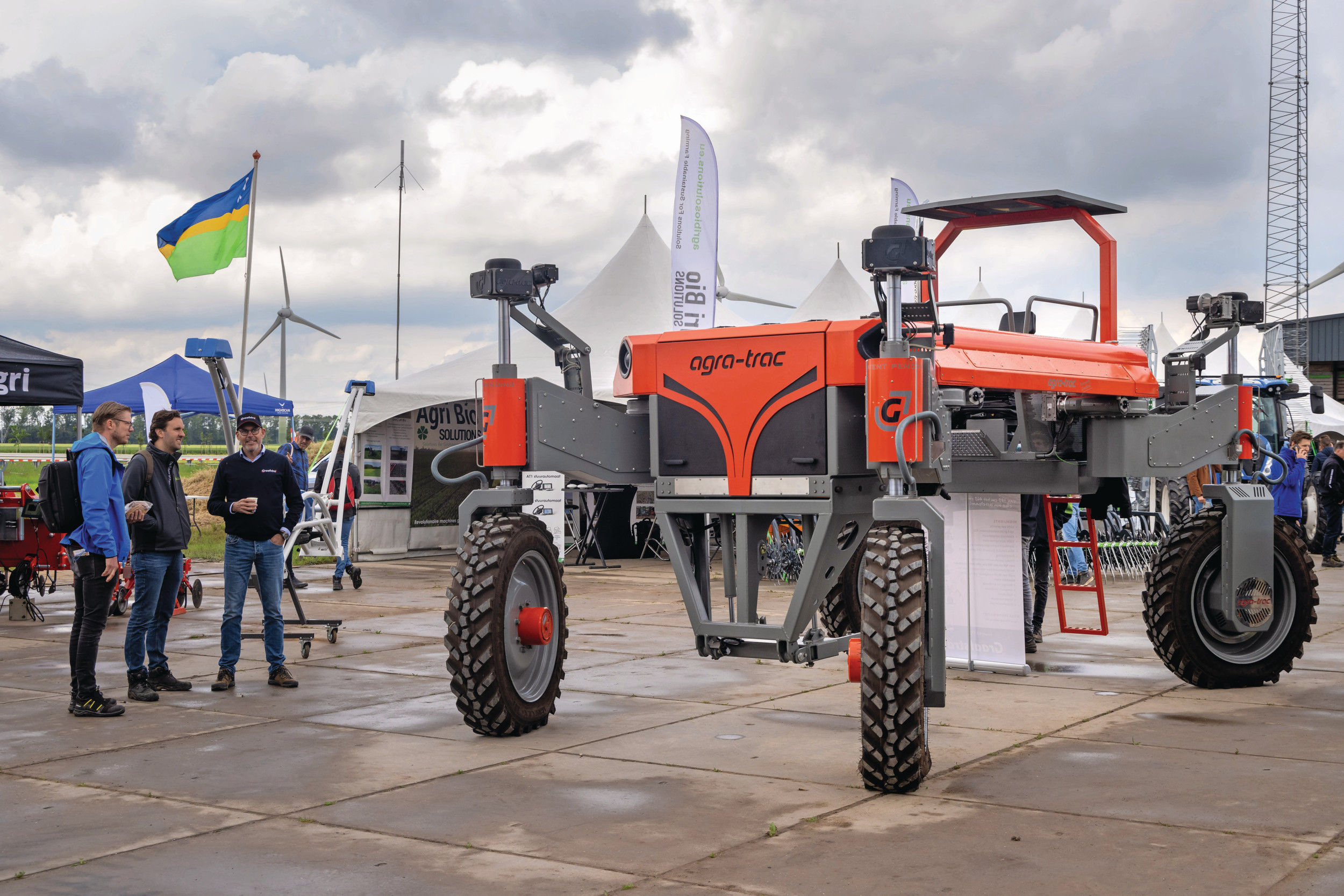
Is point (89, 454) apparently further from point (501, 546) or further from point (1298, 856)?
point (1298, 856)

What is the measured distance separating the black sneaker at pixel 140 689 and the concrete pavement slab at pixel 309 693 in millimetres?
147

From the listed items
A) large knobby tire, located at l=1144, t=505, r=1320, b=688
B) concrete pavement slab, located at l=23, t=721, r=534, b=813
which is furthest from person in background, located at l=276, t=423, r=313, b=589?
large knobby tire, located at l=1144, t=505, r=1320, b=688

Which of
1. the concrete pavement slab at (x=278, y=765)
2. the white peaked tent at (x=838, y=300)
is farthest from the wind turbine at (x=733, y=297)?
the concrete pavement slab at (x=278, y=765)

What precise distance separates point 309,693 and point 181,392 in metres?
17.3

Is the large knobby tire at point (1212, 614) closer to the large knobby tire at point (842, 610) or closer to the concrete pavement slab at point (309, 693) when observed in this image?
the large knobby tire at point (842, 610)

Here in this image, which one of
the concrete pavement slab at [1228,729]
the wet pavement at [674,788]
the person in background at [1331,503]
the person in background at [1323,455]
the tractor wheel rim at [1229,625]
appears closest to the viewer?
the wet pavement at [674,788]

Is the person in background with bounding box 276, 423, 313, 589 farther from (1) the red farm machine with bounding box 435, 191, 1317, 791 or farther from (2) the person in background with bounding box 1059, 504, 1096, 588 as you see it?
(2) the person in background with bounding box 1059, 504, 1096, 588

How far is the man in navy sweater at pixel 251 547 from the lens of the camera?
320 inches

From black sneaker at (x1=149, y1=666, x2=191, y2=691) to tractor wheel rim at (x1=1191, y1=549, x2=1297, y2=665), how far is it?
6.40 m

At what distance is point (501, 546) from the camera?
20.7 feet

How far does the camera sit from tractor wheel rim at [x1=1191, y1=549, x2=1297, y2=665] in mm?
7938

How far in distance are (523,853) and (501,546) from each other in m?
2.13

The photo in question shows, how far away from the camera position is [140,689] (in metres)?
7.76

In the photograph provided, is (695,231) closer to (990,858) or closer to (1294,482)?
(1294,482)
